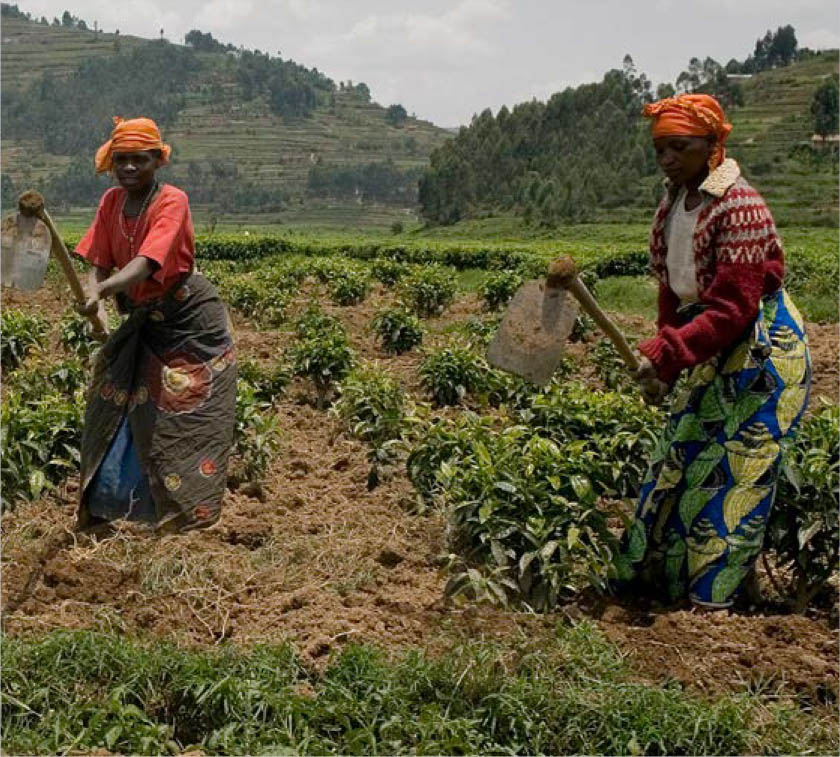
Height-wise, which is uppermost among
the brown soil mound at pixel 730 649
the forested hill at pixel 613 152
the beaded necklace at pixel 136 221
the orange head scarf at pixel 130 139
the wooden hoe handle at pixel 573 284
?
the forested hill at pixel 613 152

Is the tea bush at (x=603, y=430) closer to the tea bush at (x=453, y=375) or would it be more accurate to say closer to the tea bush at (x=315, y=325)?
the tea bush at (x=453, y=375)

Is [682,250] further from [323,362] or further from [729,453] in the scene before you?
[323,362]

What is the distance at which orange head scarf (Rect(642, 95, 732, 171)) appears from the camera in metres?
4.15

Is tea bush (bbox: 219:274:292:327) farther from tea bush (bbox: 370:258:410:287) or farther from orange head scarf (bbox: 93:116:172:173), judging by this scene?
orange head scarf (bbox: 93:116:172:173)

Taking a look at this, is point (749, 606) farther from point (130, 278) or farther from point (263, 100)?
point (263, 100)

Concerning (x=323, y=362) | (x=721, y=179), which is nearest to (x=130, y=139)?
(x=721, y=179)

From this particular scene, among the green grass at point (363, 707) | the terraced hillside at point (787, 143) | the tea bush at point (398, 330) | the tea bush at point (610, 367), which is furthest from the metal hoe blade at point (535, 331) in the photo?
the terraced hillside at point (787, 143)

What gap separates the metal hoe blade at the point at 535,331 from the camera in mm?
4250

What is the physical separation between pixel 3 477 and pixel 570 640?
10.0 feet

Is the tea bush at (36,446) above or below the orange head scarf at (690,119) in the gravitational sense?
below

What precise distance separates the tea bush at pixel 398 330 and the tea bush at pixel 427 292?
262 cm

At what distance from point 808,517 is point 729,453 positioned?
0.48 metres

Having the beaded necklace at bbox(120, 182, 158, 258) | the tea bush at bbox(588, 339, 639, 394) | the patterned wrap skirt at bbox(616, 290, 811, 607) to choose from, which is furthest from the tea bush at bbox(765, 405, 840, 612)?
the tea bush at bbox(588, 339, 639, 394)

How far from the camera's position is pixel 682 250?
436 cm
